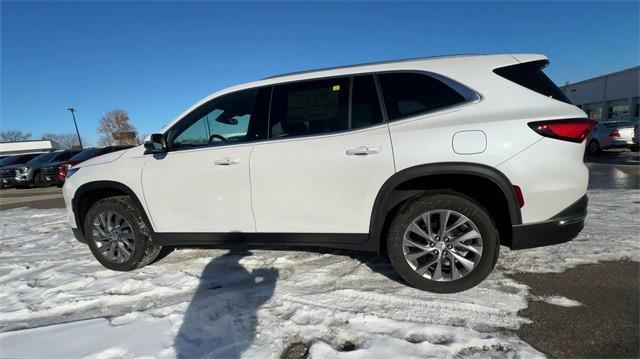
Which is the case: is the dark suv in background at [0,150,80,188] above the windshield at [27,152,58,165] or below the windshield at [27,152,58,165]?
below

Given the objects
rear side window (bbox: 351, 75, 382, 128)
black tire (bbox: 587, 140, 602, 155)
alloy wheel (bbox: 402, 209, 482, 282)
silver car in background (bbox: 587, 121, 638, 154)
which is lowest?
black tire (bbox: 587, 140, 602, 155)

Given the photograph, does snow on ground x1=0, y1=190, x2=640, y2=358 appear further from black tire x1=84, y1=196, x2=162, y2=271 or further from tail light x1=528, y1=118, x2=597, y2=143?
tail light x1=528, y1=118, x2=597, y2=143

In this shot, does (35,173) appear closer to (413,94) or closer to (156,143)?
(156,143)

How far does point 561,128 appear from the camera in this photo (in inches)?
98.6

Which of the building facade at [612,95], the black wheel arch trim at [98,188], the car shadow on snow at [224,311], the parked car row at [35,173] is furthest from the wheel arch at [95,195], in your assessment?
the building facade at [612,95]

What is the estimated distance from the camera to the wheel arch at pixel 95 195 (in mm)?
3580

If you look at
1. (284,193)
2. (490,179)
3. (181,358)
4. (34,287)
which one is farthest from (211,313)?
(490,179)

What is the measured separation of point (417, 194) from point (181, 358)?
2.09m

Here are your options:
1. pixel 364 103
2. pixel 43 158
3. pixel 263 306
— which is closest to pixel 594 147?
pixel 364 103

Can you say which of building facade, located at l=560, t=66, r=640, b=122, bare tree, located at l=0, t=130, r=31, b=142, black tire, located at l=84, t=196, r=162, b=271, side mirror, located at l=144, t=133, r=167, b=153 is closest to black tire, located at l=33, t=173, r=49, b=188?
black tire, located at l=84, t=196, r=162, b=271

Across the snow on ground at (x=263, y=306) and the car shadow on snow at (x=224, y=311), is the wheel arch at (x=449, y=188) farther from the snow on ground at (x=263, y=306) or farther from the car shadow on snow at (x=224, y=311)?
the car shadow on snow at (x=224, y=311)

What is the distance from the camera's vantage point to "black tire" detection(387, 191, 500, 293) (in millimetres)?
2719

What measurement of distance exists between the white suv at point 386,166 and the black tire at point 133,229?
0.29 feet

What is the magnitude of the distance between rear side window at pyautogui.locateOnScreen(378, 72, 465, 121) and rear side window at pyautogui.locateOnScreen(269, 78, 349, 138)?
0.37 m
